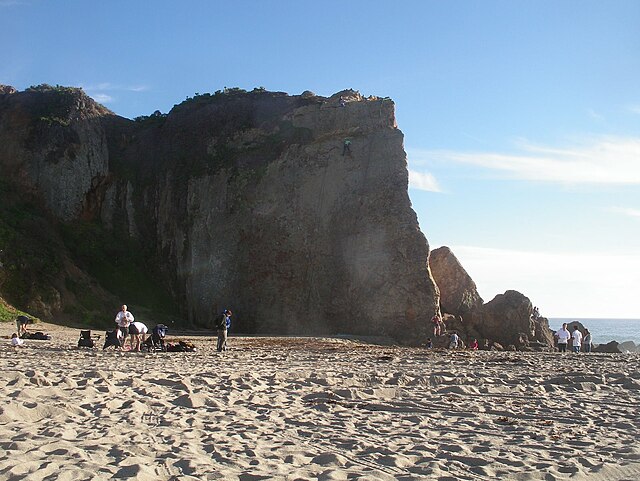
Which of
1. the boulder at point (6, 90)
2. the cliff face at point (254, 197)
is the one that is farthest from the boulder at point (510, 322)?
the boulder at point (6, 90)

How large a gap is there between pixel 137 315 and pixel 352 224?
11547 millimetres

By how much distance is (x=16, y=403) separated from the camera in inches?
266

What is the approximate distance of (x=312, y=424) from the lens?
22.6 feet

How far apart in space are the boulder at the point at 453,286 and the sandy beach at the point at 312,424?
21867mm

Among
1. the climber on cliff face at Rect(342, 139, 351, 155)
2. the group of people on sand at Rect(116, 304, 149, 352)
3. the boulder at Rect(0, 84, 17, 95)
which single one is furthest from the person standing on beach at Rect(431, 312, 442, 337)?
the boulder at Rect(0, 84, 17, 95)

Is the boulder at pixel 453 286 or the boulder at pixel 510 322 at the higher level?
the boulder at pixel 453 286

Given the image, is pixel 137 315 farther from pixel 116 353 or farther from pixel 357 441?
pixel 357 441

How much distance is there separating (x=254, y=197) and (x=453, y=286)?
11.4 metres

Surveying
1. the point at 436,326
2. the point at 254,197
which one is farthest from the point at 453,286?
the point at 254,197

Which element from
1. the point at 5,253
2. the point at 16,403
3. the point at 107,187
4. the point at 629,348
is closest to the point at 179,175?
the point at 107,187

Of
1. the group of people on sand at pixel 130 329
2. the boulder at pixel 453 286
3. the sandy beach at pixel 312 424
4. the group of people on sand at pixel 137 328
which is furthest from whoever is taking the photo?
the boulder at pixel 453 286

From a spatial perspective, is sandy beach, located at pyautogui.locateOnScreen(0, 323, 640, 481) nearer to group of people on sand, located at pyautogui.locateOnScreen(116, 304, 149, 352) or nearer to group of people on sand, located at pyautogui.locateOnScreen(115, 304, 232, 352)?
group of people on sand, located at pyautogui.locateOnScreen(116, 304, 149, 352)

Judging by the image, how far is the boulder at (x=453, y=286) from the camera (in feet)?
109

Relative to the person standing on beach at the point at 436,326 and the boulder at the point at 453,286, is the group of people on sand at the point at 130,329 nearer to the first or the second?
the person standing on beach at the point at 436,326
